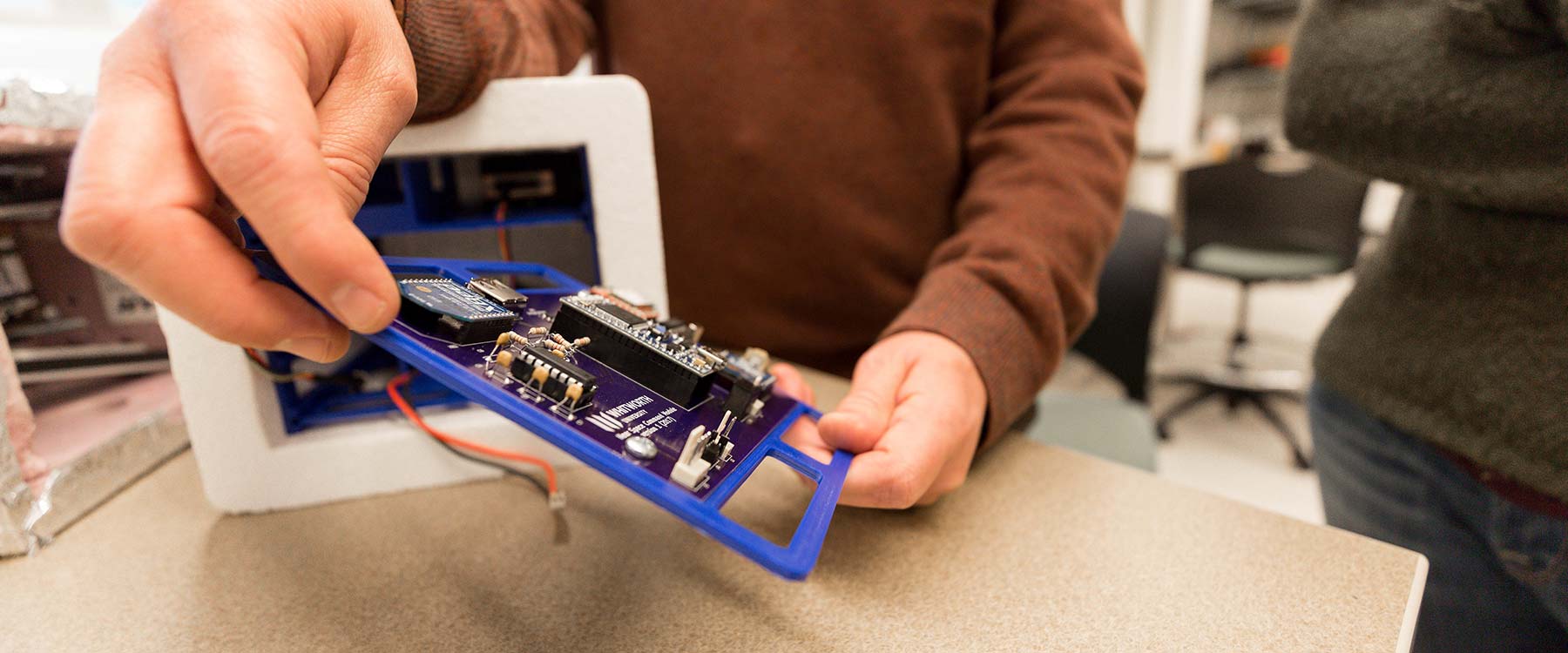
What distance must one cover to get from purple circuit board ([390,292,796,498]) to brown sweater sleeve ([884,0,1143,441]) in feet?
0.71

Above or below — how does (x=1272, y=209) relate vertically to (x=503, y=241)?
below

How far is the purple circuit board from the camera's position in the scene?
37 centimetres

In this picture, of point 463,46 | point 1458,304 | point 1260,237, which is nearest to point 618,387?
point 463,46

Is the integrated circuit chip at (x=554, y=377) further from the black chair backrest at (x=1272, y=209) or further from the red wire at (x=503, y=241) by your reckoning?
the black chair backrest at (x=1272, y=209)

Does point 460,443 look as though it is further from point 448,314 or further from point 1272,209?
point 1272,209

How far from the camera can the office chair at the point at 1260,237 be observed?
7.64 feet

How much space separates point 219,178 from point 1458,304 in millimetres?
862

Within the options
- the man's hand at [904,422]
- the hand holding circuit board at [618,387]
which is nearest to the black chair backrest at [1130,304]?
the man's hand at [904,422]

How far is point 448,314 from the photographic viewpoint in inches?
15.2

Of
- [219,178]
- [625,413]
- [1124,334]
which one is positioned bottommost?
[1124,334]

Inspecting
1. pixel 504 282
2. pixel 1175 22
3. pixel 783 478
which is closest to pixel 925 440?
pixel 783 478

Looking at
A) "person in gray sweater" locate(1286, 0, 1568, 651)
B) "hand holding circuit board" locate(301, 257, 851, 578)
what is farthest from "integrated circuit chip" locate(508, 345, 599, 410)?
"person in gray sweater" locate(1286, 0, 1568, 651)

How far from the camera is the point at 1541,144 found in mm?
505

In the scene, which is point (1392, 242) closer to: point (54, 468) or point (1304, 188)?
point (54, 468)
